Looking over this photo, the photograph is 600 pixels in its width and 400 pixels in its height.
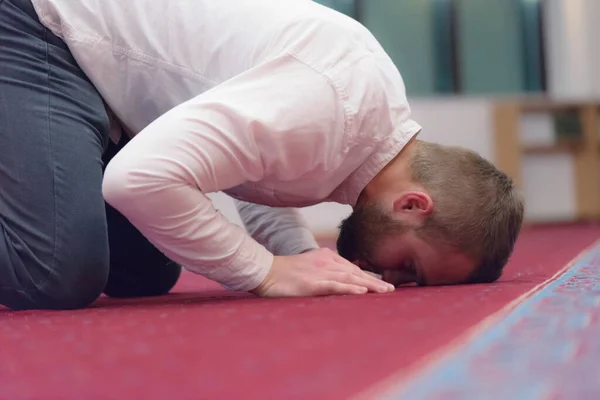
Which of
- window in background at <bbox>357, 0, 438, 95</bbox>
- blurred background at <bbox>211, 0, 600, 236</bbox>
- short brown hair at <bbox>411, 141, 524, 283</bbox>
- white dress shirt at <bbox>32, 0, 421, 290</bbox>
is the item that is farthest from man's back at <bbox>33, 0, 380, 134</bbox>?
window in background at <bbox>357, 0, 438, 95</bbox>

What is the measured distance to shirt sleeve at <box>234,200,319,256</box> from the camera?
1579 mm

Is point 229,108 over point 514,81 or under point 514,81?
over

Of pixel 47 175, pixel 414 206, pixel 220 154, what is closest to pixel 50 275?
pixel 47 175

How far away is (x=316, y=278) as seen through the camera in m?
1.30

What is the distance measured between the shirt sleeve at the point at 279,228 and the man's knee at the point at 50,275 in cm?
37

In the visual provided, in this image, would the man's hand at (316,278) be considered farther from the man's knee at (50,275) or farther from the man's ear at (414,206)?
the man's knee at (50,275)

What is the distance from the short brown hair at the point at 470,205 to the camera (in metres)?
1.34

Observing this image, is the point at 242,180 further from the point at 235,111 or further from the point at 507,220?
the point at 507,220

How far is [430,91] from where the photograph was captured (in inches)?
264

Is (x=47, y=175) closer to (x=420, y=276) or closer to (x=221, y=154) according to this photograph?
(x=221, y=154)

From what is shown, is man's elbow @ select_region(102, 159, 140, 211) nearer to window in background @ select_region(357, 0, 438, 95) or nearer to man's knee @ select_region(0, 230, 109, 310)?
man's knee @ select_region(0, 230, 109, 310)

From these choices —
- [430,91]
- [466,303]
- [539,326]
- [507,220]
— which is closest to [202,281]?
[507,220]

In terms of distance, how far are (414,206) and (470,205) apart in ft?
0.30

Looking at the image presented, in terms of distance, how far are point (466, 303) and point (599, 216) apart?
5720mm
